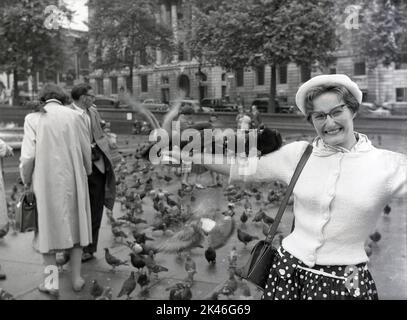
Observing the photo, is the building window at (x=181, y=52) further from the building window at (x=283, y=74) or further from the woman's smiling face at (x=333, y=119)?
the woman's smiling face at (x=333, y=119)

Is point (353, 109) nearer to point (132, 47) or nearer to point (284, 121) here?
point (132, 47)

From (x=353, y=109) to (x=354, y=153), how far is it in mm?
176

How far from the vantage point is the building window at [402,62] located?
25.6m

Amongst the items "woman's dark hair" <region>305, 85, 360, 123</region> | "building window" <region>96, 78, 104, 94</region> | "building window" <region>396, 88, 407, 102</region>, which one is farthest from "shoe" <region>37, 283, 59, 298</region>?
"building window" <region>396, 88, 407, 102</region>

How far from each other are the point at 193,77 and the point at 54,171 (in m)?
12.9

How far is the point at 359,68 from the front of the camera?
1140 inches

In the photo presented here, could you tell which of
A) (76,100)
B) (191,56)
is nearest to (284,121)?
(191,56)

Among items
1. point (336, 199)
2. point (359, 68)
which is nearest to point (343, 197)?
point (336, 199)

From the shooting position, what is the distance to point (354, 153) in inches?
82.0

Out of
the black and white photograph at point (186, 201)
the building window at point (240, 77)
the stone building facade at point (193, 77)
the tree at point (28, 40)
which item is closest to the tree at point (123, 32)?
the black and white photograph at point (186, 201)

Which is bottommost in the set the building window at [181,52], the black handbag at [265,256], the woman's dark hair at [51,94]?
the black handbag at [265,256]

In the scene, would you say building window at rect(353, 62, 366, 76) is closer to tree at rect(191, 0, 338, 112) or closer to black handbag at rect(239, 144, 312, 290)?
tree at rect(191, 0, 338, 112)

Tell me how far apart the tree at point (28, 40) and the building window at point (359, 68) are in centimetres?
1556
